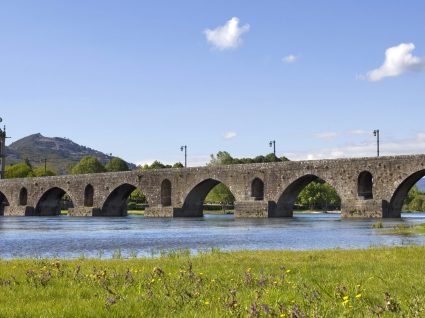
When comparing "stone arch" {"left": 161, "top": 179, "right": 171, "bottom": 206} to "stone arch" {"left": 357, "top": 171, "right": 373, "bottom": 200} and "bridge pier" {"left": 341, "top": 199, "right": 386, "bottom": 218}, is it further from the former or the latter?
"stone arch" {"left": 357, "top": 171, "right": 373, "bottom": 200}

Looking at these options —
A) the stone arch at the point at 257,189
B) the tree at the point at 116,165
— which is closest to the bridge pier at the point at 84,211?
the stone arch at the point at 257,189

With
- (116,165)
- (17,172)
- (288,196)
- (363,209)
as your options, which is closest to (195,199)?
(288,196)

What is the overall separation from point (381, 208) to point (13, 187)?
6692 centimetres

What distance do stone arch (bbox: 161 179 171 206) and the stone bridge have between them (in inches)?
1.5

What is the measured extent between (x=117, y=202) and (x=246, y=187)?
27.1m

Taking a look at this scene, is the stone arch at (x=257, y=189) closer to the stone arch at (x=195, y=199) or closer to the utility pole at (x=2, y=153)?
the stone arch at (x=195, y=199)

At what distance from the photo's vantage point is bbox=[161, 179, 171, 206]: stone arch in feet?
275

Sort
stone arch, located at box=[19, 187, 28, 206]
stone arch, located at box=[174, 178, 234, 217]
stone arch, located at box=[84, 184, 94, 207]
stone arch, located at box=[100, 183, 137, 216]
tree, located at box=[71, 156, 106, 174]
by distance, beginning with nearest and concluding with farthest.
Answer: stone arch, located at box=[174, 178, 234, 217], stone arch, located at box=[100, 183, 137, 216], stone arch, located at box=[84, 184, 94, 207], stone arch, located at box=[19, 187, 28, 206], tree, located at box=[71, 156, 106, 174]

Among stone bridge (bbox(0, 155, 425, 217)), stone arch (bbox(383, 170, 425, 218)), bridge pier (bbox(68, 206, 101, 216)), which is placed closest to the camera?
stone arch (bbox(383, 170, 425, 218))

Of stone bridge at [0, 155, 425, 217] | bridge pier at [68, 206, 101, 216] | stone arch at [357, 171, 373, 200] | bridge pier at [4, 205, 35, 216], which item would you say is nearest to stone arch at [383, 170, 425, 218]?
stone bridge at [0, 155, 425, 217]

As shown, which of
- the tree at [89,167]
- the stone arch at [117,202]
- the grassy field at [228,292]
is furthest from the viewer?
the tree at [89,167]

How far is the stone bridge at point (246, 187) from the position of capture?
61812 millimetres

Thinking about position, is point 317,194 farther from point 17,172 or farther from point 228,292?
point 228,292

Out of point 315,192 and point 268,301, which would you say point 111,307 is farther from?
point 315,192
